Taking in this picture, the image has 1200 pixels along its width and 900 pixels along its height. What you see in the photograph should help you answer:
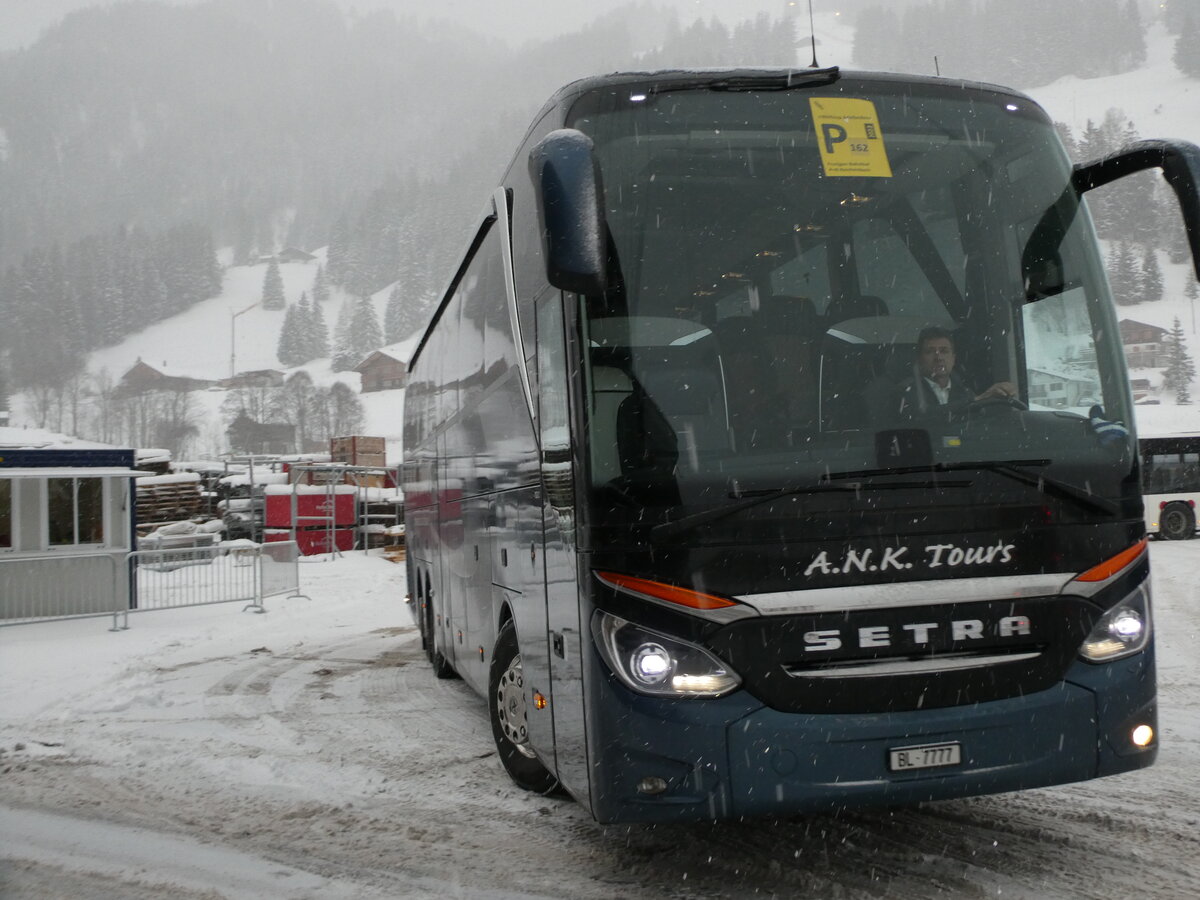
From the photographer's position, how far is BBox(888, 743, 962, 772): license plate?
3.97 m

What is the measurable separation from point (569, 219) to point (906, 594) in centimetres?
181

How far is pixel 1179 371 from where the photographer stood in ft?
256

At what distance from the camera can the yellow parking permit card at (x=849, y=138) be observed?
452 cm

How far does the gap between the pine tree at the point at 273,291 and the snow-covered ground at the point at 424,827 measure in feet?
566

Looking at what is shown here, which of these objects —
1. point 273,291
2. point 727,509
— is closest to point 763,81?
point 727,509

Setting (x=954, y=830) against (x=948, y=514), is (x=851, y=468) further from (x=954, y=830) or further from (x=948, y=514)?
(x=954, y=830)

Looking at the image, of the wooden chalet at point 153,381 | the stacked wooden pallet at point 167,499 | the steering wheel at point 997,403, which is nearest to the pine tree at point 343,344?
the wooden chalet at point 153,381

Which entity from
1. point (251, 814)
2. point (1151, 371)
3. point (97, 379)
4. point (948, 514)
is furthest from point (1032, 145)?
point (97, 379)

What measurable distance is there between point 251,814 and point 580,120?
3.83 m

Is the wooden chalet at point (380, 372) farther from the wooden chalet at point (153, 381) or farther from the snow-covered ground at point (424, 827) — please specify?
the snow-covered ground at point (424, 827)

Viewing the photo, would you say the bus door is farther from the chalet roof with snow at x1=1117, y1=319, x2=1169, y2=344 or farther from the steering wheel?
the chalet roof with snow at x1=1117, y1=319, x2=1169, y2=344

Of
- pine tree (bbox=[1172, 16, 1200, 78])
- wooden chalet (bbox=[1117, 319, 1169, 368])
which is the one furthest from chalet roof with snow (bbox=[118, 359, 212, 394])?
pine tree (bbox=[1172, 16, 1200, 78])

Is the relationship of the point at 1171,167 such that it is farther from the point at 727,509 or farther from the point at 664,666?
the point at 664,666

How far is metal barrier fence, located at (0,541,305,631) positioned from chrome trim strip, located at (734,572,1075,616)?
12.9 metres
